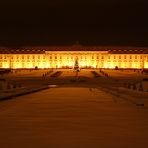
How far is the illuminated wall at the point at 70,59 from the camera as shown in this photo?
10919 cm

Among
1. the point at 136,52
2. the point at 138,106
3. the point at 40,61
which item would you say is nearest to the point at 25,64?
the point at 40,61

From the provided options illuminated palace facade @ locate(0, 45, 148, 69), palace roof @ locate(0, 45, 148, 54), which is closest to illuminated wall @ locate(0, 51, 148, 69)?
illuminated palace facade @ locate(0, 45, 148, 69)

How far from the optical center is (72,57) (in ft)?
358

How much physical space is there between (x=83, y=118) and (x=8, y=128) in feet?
6.66

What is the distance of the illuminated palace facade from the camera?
10919cm

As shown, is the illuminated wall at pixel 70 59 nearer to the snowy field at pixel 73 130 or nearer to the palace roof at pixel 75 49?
the palace roof at pixel 75 49

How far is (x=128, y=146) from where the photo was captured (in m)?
5.98

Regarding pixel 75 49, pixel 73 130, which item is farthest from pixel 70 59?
pixel 73 130

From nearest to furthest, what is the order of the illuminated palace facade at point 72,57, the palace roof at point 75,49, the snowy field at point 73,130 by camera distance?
the snowy field at point 73,130
the illuminated palace facade at point 72,57
the palace roof at point 75,49

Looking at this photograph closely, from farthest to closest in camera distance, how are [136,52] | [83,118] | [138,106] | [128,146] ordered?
[136,52] → [138,106] → [83,118] → [128,146]

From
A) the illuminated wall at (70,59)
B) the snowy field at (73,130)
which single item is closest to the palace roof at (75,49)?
the illuminated wall at (70,59)

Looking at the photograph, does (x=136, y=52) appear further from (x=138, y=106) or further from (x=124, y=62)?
(x=138, y=106)

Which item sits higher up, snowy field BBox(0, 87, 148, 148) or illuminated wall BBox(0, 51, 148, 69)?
illuminated wall BBox(0, 51, 148, 69)

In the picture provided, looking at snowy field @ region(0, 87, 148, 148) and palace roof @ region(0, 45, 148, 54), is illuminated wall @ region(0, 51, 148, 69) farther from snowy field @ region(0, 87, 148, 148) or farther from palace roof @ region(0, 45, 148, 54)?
snowy field @ region(0, 87, 148, 148)
